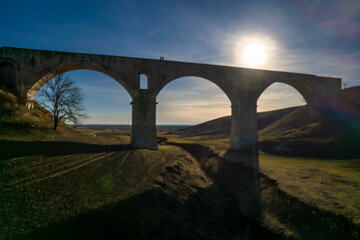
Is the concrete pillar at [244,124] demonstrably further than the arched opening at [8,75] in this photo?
Yes

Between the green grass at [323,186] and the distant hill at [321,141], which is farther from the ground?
the distant hill at [321,141]

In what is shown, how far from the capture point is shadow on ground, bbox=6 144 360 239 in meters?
6.91

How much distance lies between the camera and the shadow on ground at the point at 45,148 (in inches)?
494

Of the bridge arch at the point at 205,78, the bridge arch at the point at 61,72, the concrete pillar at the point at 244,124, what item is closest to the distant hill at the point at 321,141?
the concrete pillar at the point at 244,124

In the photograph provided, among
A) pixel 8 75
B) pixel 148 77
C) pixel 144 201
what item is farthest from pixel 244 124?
pixel 8 75

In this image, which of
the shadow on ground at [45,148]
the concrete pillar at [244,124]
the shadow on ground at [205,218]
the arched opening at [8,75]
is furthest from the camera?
the concrete pillar at [244,124]

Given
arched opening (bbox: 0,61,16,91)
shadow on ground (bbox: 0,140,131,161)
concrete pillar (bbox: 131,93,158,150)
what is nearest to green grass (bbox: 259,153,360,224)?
concrete pillar (bbox: 131,93,158,150)

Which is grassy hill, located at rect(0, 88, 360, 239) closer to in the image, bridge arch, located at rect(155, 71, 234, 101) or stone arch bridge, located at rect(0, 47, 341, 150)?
stone arch bridge, located at rect(0, 47, 341, 150)

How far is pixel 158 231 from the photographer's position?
296 inches

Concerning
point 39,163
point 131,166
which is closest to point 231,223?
point 131,166

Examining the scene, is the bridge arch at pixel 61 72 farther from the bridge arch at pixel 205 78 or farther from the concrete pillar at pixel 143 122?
the bridge arch at pixel 205 78

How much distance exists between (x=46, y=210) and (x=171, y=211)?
568cm

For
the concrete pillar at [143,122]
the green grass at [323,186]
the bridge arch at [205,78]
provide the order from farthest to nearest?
the bridge arch at [205,78] < the concrete pillar at [143,122] < the green grass at [323,186]

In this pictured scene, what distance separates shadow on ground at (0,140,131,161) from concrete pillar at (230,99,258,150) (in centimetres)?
1564
